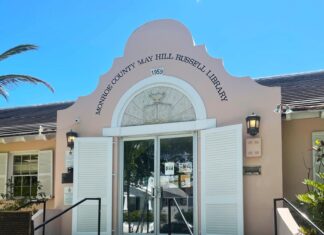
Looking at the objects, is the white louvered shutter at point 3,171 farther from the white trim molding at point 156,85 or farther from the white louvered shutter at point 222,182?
the white louvered shutter at point 222,182

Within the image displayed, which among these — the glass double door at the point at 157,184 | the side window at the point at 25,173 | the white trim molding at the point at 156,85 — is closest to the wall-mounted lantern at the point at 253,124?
the white trim molding at the point at 156,85

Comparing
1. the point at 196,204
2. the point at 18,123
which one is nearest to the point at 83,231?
the point at 196,204

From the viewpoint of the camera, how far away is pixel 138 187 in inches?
453

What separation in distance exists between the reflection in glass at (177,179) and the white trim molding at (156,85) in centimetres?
76

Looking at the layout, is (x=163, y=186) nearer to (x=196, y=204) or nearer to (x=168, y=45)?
(x=196, y=204)

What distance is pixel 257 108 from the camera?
413 inches

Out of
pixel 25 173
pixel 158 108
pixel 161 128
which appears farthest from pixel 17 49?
pixel 161 128

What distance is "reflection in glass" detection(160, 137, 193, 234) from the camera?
10930 mm

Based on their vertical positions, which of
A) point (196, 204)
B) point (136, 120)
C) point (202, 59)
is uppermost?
point (202, 59)

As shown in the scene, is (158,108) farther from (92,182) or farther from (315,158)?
(315,158)

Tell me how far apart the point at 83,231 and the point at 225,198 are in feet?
11.7

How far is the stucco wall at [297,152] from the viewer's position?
10680 mm

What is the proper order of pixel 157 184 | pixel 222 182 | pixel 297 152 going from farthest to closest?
pixel 157 184 < pixel 297 152 < pixel 222 182

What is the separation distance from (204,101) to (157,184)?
2.16m
